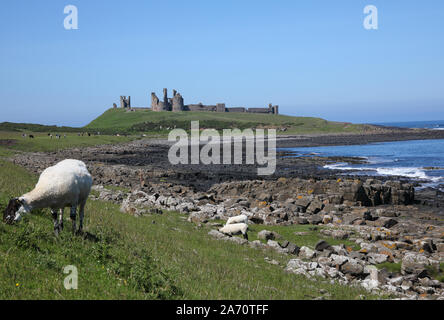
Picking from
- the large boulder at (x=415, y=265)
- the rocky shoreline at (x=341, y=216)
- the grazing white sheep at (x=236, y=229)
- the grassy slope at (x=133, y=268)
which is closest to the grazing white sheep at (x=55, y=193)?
the grassy slope at (x=133, y=268)

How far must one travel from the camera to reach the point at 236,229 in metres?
18.7

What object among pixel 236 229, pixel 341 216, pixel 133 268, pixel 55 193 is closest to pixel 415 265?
pixel 236 229

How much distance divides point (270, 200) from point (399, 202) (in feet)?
34.5

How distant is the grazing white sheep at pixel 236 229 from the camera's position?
18489 mm

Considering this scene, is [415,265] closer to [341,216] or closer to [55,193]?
[341,216]

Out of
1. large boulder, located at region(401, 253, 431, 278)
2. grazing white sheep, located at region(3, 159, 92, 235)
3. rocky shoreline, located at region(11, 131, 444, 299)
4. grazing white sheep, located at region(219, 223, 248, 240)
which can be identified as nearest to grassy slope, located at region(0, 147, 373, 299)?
grazing white sheep, located at region(3, 159, 92, 235)

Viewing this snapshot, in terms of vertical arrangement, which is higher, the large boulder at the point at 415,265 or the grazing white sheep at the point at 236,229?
the grazing white sheep at the point at 236,229

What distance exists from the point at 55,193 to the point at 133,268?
12.3ft

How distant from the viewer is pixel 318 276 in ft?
42.9

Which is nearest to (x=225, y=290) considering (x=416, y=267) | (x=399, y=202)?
(x=416, y=267)

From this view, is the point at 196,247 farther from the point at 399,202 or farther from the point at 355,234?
the point at 399,202

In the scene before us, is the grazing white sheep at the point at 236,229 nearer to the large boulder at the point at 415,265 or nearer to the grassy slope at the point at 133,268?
the grassy slope at the point at 133,268

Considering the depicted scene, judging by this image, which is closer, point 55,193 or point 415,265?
point 55,193

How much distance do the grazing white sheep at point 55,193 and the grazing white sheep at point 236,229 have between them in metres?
8.64
